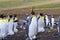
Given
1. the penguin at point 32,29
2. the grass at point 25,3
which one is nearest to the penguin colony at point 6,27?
the penguin at point 32,29

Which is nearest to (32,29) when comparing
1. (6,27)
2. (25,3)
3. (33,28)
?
(33,28)

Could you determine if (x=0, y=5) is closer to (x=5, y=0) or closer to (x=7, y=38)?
(x=5, y=0)

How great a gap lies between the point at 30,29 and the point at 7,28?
776 mm

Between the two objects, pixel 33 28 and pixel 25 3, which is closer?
pixel 33 28

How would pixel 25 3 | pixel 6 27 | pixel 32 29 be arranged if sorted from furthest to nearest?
pixel 25 3, pixel 6 27, pixel 32 29

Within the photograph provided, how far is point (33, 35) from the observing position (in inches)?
191

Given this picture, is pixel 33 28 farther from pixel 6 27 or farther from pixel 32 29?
pixel 6 27

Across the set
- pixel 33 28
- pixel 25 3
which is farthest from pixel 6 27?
pixel 25 3

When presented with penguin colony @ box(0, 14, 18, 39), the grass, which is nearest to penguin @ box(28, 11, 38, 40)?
penguin colony @ box(0, 14, 18, 39)

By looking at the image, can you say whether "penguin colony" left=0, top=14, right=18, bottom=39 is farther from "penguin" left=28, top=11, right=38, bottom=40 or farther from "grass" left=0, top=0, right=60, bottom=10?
"grass" left=0, top=0, right=60, bottom=10

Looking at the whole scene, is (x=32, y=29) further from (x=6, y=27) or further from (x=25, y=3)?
(x=25, y=3)

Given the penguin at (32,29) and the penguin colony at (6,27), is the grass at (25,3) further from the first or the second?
the penguin at (32,29)

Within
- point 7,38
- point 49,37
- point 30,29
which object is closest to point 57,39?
point 49,37

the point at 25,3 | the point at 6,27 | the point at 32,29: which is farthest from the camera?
the point at 25,3
